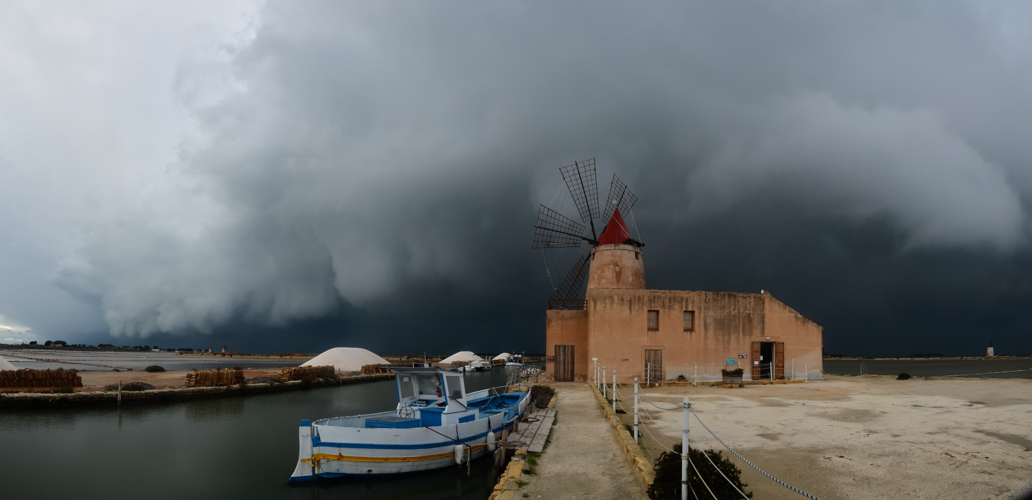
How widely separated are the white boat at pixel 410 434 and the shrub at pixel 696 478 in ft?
23.1

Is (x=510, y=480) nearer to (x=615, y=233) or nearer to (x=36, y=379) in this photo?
(x=615, y=233)

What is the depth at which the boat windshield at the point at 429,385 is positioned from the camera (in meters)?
13.9

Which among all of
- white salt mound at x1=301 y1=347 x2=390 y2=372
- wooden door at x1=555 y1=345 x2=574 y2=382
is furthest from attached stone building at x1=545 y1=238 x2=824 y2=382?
white salt mound at x1=301 y1=347 x2=390 y2=372

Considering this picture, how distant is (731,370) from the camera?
2306 centimetres

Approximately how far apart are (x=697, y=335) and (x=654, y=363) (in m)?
2.40

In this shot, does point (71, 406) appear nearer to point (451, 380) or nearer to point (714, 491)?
point (451, 380)

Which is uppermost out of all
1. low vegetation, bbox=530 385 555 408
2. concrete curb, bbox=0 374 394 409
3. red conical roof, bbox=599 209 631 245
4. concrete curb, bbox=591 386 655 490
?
red conical roof, bbox=599 209 631 245

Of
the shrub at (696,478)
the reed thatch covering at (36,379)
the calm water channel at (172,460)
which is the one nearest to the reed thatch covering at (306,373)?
the reed thatch covering at (36,379)

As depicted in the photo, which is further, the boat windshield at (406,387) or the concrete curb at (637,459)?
the boat windshield at (406,387)

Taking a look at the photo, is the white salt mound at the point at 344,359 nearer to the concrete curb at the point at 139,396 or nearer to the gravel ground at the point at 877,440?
the concrete curb at the point at 139,396

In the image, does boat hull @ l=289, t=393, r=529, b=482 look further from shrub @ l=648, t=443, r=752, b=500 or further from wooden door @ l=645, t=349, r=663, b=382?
wooden door @ l=645, t=349, r=663, b=382

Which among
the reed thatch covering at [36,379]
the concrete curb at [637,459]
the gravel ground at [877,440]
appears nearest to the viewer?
the gravel ground at [877,440]

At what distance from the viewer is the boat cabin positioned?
1299 cm

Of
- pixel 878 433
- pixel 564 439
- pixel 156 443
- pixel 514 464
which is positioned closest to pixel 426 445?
pixel 564 439
